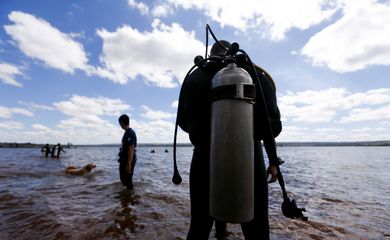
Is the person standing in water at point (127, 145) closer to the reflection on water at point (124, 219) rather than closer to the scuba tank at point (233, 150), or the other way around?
the reflection on water at point (124, 219)

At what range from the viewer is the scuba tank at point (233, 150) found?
1.42 metres

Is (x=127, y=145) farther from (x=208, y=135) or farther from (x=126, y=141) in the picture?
(x=208, y=135)

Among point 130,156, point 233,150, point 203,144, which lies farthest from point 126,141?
point 233,150

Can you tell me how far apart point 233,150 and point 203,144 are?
1.42 feet

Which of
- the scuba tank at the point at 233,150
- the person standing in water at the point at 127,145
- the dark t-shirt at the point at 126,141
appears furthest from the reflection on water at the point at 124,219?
the scuba tank at the point at 233,150

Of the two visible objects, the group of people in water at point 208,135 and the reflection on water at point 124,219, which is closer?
the group of people in water at point 208,135

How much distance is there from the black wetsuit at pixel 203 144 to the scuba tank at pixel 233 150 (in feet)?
0.83

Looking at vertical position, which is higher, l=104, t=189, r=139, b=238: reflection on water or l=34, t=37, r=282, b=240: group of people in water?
l=34, t=37, r=282, b=240: group of people in water

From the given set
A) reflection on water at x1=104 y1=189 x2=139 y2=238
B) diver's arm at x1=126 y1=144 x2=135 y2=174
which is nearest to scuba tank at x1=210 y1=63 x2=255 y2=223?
reflection on water at x1=104 y1=189 x2=139 y2=238

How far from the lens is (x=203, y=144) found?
1.82 metres

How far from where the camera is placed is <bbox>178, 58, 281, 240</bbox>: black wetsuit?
5.62 feet

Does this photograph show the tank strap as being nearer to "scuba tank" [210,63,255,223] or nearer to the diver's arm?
"scuba tank" [210,63,255,223]

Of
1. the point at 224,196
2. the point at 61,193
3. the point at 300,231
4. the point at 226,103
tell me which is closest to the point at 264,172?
the point at 224,196

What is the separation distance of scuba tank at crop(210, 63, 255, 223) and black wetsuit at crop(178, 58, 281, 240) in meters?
0.25
